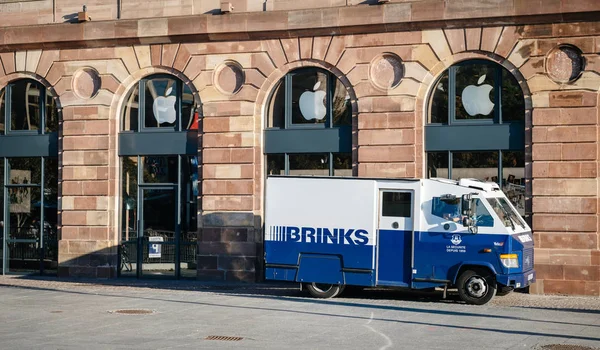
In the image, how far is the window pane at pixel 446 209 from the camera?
66.8 feet

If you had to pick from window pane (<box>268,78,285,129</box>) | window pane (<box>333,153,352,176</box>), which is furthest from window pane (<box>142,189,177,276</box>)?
window pane (<box>333,153,352,176</box>)

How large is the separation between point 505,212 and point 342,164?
18.9 ft

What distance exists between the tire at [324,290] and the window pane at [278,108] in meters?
5.87

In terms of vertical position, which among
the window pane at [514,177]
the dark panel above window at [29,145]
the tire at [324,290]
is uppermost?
the dark panel above window at [29,145]

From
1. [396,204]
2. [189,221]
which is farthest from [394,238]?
[189,221]

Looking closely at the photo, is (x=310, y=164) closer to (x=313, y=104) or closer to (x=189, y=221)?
(x=313, y=104)

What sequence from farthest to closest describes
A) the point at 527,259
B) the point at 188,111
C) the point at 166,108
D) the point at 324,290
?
the point at 166,108
the point at 188,111
the point at 324,290
the point at 527,259

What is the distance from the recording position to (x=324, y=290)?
21375 mm

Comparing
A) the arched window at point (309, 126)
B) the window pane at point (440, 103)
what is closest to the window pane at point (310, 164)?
the arched window at point (309, 126)

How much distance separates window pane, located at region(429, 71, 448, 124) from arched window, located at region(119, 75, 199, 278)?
21.0 ft

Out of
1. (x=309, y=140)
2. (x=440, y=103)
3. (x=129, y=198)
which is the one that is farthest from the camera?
(x=129, y=198)

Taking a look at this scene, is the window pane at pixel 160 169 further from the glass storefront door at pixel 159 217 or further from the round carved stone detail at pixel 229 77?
the round carved stone detail at pixel 229 77

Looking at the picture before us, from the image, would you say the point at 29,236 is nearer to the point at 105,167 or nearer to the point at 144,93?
the point at 105,167

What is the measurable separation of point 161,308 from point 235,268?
679 cm
